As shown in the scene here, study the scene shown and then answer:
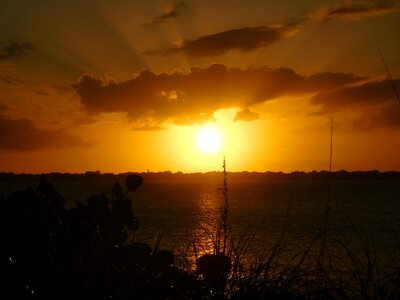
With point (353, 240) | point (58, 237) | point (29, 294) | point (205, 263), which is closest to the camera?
point (29, 294)

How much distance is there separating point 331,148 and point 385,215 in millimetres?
88451

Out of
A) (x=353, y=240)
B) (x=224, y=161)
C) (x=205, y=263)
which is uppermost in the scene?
(x=224, y=161)

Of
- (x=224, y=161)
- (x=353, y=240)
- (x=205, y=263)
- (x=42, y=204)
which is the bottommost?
(x=353, y=240)

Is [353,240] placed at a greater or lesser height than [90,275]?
lesser

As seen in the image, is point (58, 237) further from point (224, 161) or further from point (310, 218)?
point (310, 218)

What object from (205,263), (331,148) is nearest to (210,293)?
(205,263)

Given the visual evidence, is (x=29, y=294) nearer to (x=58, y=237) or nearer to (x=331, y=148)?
(x=58, y=237)

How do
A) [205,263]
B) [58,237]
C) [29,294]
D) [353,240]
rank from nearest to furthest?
1. [29,294]
2. [58,237]
3. [205,263]
4. [353,240]

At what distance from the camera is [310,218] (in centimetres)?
8156

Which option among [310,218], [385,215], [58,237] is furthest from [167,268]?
[385,215]

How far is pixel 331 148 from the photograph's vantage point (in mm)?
4023

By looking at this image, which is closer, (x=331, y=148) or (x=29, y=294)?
(x=29, y=294)

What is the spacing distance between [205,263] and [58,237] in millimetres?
907

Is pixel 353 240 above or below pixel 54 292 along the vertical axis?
below
